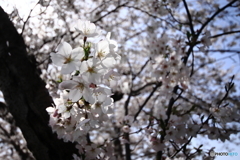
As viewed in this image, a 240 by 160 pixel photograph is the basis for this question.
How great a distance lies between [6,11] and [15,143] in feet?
7.99

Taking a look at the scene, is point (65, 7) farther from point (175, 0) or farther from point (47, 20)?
point (175, 0)

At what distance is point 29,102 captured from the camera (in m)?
1.96

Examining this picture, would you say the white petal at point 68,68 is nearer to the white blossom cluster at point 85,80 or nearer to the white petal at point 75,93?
the white blossom cluster at point 85,80

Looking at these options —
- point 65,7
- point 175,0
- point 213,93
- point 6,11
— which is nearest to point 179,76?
point 175,0

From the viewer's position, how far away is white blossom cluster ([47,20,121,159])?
45.3 inches

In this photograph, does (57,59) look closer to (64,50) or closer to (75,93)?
(64,50)

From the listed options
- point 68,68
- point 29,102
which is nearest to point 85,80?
point 68,68

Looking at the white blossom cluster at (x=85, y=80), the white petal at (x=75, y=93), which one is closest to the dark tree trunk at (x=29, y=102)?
the white blossom cluster at (x=85, y=80)

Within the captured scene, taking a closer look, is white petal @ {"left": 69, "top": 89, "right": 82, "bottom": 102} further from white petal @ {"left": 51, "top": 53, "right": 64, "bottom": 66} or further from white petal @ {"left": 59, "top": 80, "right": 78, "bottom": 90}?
white petal @ {"left": 51, "top": 53, "right": 64, "bottom": 66}

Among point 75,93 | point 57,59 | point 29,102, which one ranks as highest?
point 29,102

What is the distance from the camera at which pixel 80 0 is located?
15.8 feet

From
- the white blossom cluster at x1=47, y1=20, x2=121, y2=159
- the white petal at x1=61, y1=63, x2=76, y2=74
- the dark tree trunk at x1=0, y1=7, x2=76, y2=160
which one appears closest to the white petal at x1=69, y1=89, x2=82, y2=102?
the white blossom cluster at x1=47, y1=20, x2=121, y2=159

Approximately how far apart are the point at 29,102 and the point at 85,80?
1043 millimetres

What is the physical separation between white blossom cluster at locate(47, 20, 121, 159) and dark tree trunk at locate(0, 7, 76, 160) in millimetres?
472
